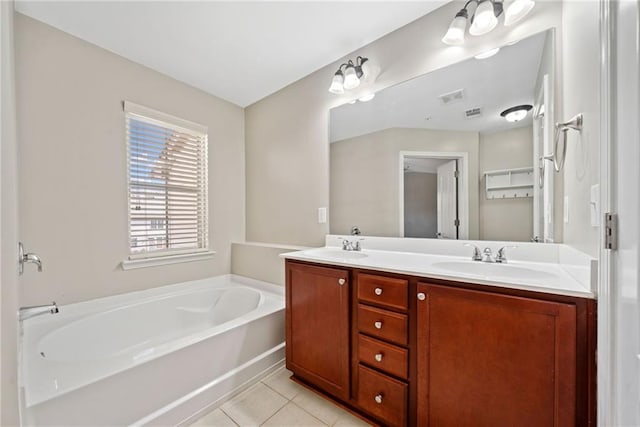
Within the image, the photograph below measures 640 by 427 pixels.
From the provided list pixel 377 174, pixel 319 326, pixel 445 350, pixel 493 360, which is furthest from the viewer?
pixel 377 174

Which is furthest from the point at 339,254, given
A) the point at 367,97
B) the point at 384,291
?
the point at 367,97

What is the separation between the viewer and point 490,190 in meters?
1.48

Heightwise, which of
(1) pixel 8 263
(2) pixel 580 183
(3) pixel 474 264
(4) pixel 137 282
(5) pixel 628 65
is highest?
(5) pixel 628 65

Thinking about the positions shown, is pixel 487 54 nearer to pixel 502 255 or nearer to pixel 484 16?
pixel 484 16

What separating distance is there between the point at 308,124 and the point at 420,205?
1311 millimetres

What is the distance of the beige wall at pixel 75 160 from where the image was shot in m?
1.65

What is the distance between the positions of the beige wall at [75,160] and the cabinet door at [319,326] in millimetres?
1411

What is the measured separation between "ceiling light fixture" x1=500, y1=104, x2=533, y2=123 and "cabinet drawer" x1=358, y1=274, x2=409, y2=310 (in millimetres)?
1145

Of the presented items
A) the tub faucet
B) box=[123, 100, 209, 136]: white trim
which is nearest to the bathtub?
the tub faucet

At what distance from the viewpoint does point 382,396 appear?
4.20 ft

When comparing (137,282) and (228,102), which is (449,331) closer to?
(137,282)

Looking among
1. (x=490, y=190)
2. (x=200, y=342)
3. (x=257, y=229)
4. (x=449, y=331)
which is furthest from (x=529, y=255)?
(x=257, y=229)

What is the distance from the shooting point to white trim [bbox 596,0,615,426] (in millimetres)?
668

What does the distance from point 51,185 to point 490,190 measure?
290 cm
